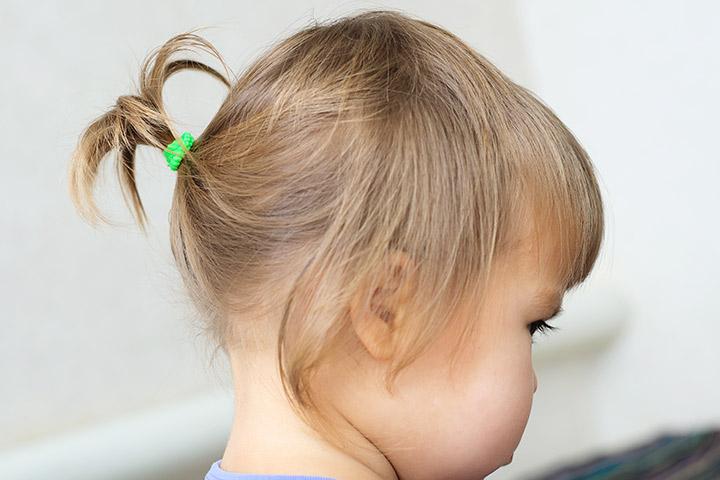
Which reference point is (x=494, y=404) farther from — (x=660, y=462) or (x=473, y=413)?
(x=660, y=462)

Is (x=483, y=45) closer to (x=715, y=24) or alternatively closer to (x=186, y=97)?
(x=715, y=24)

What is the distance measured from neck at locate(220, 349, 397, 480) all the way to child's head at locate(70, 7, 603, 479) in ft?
0.04

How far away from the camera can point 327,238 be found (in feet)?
2.43

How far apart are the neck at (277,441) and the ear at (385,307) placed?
0.23 ft

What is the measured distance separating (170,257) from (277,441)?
654 millimetres

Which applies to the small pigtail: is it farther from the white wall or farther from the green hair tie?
the white wall

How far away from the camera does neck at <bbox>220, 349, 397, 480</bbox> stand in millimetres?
777

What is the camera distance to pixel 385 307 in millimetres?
764

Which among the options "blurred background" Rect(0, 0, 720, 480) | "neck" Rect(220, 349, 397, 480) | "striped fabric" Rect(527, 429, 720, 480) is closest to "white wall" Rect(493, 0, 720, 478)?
"blurred background" Rect(0, 0, 720, 480)

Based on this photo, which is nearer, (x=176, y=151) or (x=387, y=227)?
(x=387, y=227)

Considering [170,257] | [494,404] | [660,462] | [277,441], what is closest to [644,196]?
[660,462]

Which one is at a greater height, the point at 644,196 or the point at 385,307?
the point at 644,196

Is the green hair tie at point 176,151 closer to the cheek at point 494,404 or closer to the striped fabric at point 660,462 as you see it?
the cheek at point 494,404

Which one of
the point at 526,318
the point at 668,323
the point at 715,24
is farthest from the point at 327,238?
the point at 668,323
